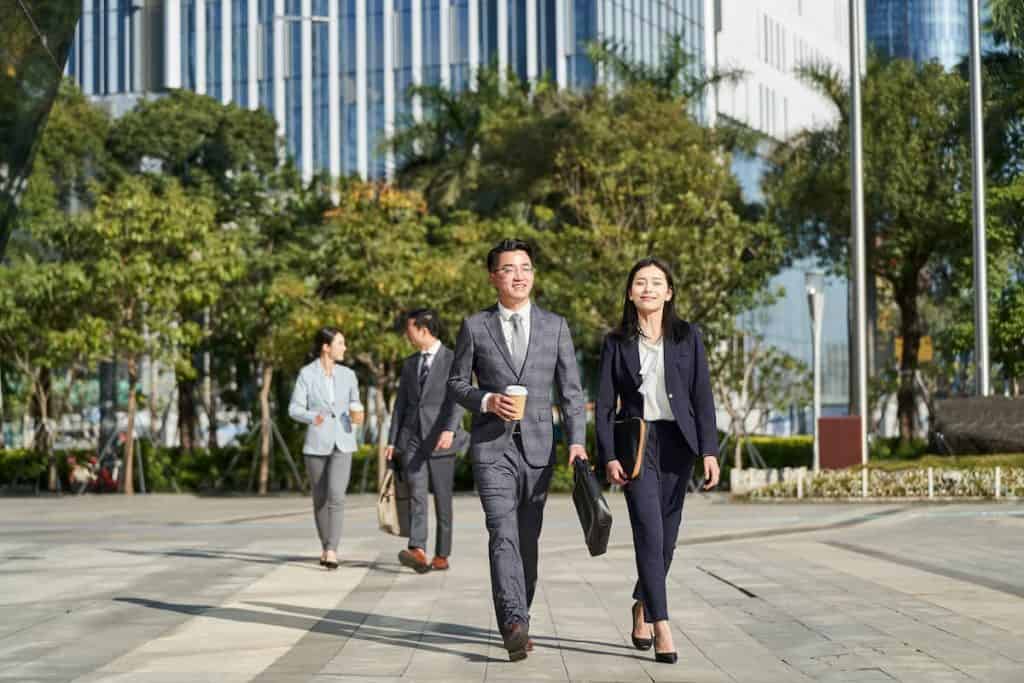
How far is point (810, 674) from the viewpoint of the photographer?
7703 millimetres

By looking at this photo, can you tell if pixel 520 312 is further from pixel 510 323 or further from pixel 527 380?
pixel 527 380

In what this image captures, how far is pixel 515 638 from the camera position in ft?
26.8

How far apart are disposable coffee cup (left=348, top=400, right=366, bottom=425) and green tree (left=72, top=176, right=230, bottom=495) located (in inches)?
751

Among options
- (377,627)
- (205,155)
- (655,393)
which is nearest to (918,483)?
(377,627)

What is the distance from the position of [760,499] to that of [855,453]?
300 cm

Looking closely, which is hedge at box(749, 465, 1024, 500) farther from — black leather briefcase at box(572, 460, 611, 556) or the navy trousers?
black leather briefcase at box(572, 460, 611, 556)

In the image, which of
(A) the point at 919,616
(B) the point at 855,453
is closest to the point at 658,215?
(B) the point at 855,453

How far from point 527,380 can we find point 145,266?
24.6 meters

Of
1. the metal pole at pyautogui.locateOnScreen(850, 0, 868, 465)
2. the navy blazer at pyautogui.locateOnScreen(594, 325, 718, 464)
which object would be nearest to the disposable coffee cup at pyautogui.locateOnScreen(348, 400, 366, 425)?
the navy blazer at pyautogui.locateOnScreen(594, 325, 718, 464)

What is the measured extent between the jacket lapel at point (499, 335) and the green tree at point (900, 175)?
28.3 metres

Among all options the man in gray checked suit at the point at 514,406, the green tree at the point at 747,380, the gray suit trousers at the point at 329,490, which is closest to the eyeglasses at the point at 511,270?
the man in gray checked suit at the point at 514,406

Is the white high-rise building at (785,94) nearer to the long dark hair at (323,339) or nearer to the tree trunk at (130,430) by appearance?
the tree trunk at (130,430)

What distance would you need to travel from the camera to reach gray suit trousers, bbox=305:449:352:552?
13719 millimetres

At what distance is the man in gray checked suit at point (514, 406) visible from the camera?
8.43 m
